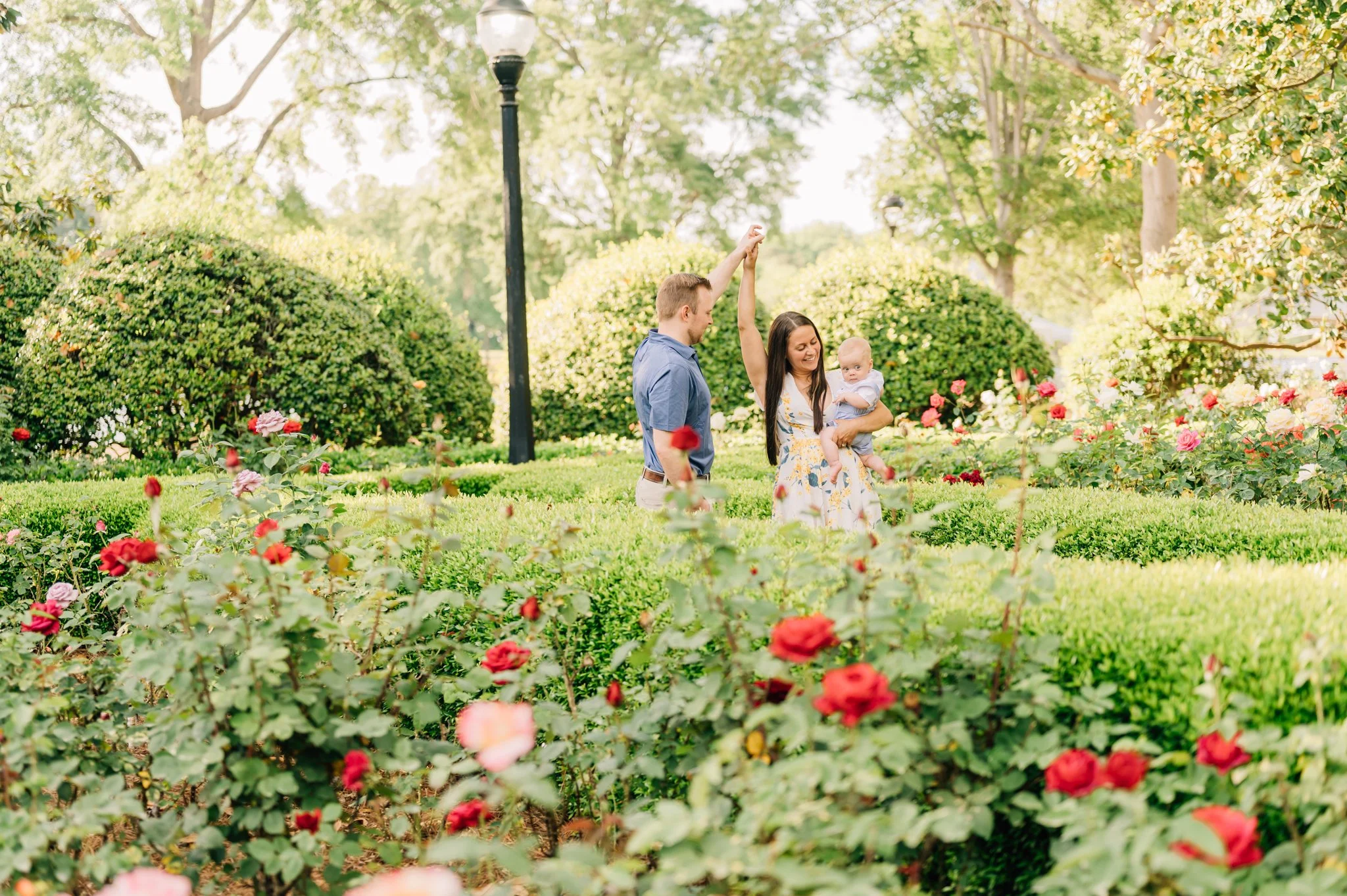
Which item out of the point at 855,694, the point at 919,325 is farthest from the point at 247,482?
the point at 919,325

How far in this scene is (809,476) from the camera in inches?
186

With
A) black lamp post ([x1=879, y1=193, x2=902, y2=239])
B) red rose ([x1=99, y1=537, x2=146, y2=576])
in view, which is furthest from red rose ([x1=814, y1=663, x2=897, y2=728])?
black lamp post ([x1=879, y1=193, x2=902, y2=239])

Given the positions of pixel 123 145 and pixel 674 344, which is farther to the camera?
pixel 123 145

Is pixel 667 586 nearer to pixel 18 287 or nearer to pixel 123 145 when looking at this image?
pixel 18 287

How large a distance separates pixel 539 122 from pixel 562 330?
18.3m

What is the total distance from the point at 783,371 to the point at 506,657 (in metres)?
2.56

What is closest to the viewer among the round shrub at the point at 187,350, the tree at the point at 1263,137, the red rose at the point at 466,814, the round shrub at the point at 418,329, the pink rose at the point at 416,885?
the pink rose at the point at 416,885

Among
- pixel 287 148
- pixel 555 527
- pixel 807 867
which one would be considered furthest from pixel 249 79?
pixel 807 867

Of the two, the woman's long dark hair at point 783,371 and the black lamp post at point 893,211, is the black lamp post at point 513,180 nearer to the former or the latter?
the woman's long dark hair at point 783,371

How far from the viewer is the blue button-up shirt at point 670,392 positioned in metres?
4.15

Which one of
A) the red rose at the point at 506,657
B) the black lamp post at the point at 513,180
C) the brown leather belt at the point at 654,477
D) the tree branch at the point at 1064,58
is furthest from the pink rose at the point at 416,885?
the tree branch at the point at 1064,58

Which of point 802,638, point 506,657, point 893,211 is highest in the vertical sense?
point 893,211

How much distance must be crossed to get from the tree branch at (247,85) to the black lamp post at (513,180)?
1821cm

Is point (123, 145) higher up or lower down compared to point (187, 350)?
higher up
